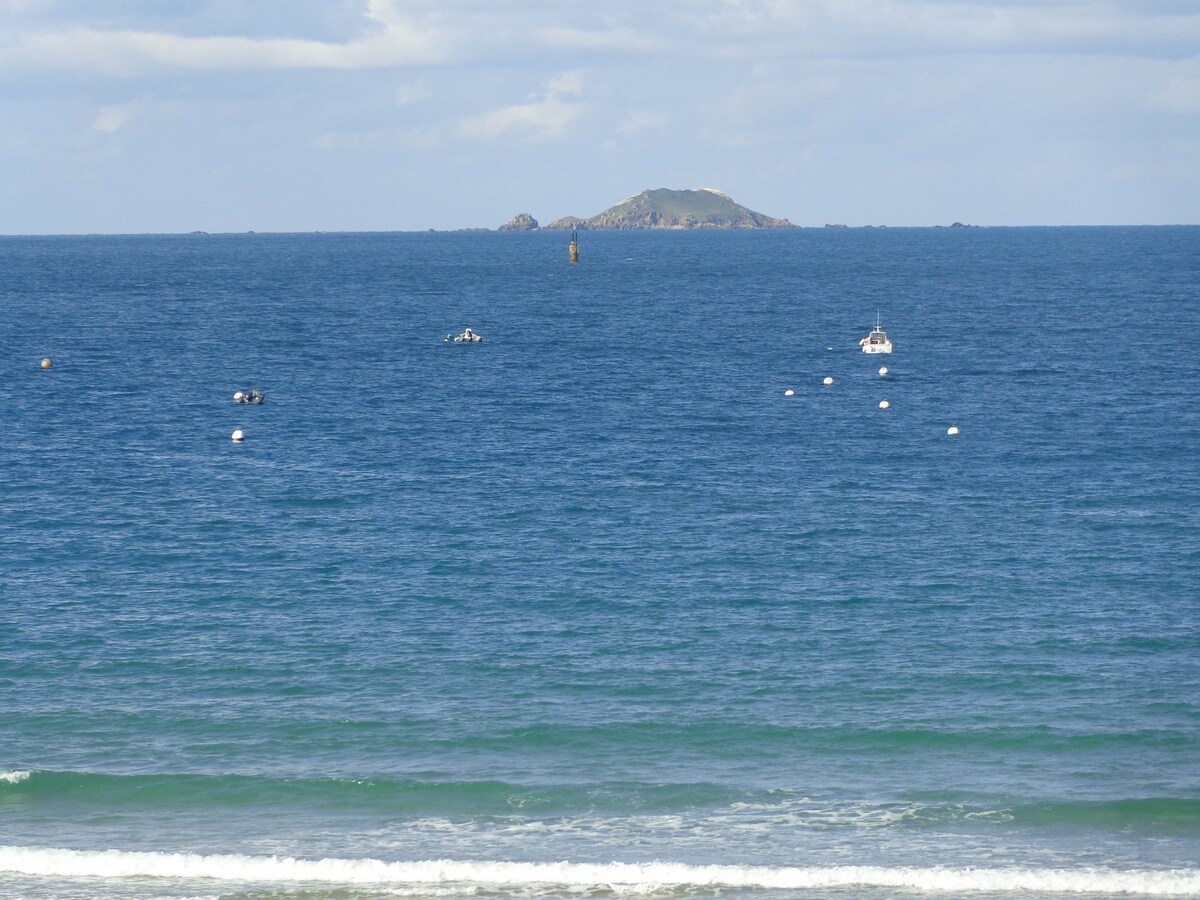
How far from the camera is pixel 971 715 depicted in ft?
148

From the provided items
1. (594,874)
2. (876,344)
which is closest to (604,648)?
(594,874)

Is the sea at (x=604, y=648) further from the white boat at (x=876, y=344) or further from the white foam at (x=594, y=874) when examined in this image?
the white boat at (x=876, y=344)

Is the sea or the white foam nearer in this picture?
the white foam

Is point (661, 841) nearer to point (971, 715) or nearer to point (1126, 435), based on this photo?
point (971, 715)

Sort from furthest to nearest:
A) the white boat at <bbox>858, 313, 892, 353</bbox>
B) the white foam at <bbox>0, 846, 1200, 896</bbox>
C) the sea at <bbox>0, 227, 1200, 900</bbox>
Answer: the white boat at <bbox>858, 313, 892, 353</bbox> → the sea at <bbox>0, 227, 1200, 900</bbox> → the white foam at <bbox>0, 846, 1200, 896</bbox>

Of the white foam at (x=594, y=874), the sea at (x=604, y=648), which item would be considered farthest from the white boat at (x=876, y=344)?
the white foam at (x=594, y=874)

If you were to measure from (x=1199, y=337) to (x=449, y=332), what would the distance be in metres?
79.6

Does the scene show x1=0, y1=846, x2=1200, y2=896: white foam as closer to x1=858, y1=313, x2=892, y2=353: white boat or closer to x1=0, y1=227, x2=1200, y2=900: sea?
x1=0, y1=227, x2=1200, y2=900: sea

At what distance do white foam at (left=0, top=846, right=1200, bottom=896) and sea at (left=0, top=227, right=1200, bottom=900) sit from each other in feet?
0.32

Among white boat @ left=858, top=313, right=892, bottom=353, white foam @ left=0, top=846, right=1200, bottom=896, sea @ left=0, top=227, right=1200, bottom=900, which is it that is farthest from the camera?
white boat @ left=858, top=313, right=892, bottom=353

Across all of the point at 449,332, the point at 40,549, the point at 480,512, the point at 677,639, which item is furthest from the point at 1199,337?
the point at 40,549

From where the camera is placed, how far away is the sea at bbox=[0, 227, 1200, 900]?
35.7m

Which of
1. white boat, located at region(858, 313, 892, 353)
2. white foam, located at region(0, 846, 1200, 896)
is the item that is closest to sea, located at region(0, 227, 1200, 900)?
white foam, located at region(0, 846, 1200, 896)

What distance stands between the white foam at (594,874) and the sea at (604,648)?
0.10 m
